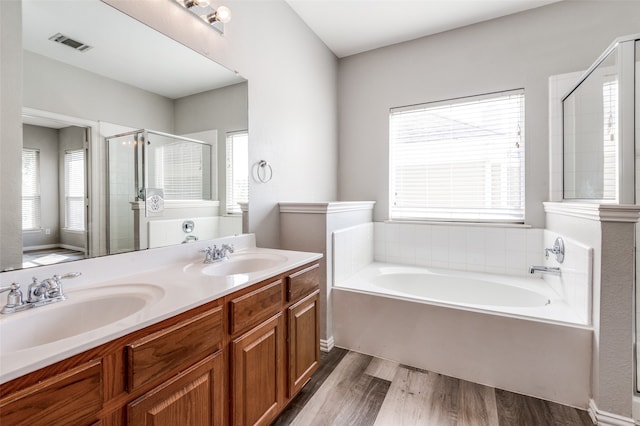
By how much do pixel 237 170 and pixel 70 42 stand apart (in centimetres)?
101

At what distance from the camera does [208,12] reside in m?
1.72

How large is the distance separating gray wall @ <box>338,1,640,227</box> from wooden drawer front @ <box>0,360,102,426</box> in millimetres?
2772

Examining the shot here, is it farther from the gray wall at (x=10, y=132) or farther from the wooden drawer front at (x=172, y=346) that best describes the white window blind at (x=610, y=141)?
the gray wall at (x=10, y=132)

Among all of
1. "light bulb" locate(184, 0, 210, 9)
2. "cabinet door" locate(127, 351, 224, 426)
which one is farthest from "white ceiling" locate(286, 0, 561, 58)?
A: "cabinet door" locate(127, 351, 224, 426)

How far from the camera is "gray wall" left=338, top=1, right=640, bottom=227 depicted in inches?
94.2

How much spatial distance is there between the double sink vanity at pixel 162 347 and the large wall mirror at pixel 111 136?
0.14 meters

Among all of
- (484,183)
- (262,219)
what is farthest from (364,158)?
(262,219)

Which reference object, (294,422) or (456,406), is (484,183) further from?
(294,422)

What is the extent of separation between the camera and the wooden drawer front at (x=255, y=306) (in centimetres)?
121

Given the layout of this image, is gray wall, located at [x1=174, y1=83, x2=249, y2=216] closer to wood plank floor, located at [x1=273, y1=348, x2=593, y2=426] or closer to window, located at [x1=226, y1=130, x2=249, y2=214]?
window, located at [x1=226, y1=130, x2=249, y2=214]

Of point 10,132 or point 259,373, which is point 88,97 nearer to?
point 10,132

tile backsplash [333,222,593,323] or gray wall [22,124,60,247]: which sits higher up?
gray wall [22,124,60,247]

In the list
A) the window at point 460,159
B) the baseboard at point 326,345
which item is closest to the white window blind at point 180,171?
the baseboard at point 326,345

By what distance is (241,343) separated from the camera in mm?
1237
